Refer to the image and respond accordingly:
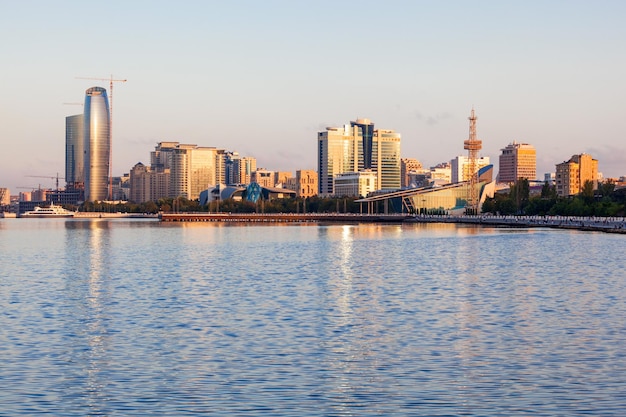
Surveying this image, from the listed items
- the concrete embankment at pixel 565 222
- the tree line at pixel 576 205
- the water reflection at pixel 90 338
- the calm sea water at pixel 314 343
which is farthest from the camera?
the tree line at pixel 576 205

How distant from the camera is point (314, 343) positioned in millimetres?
25656

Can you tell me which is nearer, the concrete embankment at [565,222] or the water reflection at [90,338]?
the water reflection at [90,338]

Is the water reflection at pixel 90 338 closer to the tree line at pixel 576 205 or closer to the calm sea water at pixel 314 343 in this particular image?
the calm sea water at pixel 314 343

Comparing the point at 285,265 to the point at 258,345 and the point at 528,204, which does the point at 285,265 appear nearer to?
the point at 258,345

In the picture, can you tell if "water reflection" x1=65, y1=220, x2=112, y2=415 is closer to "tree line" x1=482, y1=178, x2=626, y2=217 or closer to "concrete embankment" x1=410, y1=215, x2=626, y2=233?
"concrete embankment" x1=410, y1=215, x2=626, y2=233

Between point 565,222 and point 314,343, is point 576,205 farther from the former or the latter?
point 314,343

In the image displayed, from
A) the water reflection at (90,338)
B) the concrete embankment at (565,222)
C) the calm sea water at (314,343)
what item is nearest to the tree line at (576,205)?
the concrete embankment at (565,222)

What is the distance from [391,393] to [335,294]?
20.4 m

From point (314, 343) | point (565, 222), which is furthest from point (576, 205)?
point (314, 343)

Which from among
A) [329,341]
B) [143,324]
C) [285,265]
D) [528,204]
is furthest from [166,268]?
[528,204]

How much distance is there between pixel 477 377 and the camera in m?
20.9

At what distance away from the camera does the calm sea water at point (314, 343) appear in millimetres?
18578

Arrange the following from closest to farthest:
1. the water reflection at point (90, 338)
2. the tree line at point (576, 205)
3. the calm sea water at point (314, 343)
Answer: the calm sea water at point (314, 343) → the water reflection at point (90, 338) → the tree line at point (576, 205)

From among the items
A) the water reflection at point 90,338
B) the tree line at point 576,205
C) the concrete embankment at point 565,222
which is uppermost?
the tree line at point 576,205
